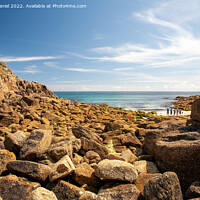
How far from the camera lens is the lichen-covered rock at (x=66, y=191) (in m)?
3.77

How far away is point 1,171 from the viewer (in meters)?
4.57

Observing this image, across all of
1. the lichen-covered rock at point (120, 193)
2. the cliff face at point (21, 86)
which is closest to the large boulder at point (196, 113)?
the lichen-covered rock at point (120, 193)

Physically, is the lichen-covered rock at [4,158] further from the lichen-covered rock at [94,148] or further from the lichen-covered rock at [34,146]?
the lichen-covered rock at [94,148]

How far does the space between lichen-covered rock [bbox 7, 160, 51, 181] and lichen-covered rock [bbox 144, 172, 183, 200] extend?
2.56m

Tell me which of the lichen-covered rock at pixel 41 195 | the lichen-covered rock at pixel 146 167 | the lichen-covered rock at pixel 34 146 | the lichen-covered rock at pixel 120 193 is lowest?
the lichen-covered rock at pixel 146 167

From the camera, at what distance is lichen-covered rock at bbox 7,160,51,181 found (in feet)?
13.9

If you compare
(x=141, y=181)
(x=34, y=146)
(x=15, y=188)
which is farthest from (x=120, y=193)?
(x=34, y=146)

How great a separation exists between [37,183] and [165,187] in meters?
3.01

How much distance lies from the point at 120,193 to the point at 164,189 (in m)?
1.02

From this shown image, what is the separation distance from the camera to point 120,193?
12.5 feet

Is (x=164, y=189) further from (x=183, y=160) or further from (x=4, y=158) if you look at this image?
(x=4, y=158)

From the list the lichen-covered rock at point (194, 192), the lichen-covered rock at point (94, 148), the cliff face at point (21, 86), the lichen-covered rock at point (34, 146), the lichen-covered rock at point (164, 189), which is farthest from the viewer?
the cliff face at point (21, 86)

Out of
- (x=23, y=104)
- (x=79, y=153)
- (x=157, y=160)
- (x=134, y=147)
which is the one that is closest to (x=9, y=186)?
(x=79, y=153)

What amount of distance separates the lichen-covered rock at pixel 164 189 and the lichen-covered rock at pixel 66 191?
153 centimetres
